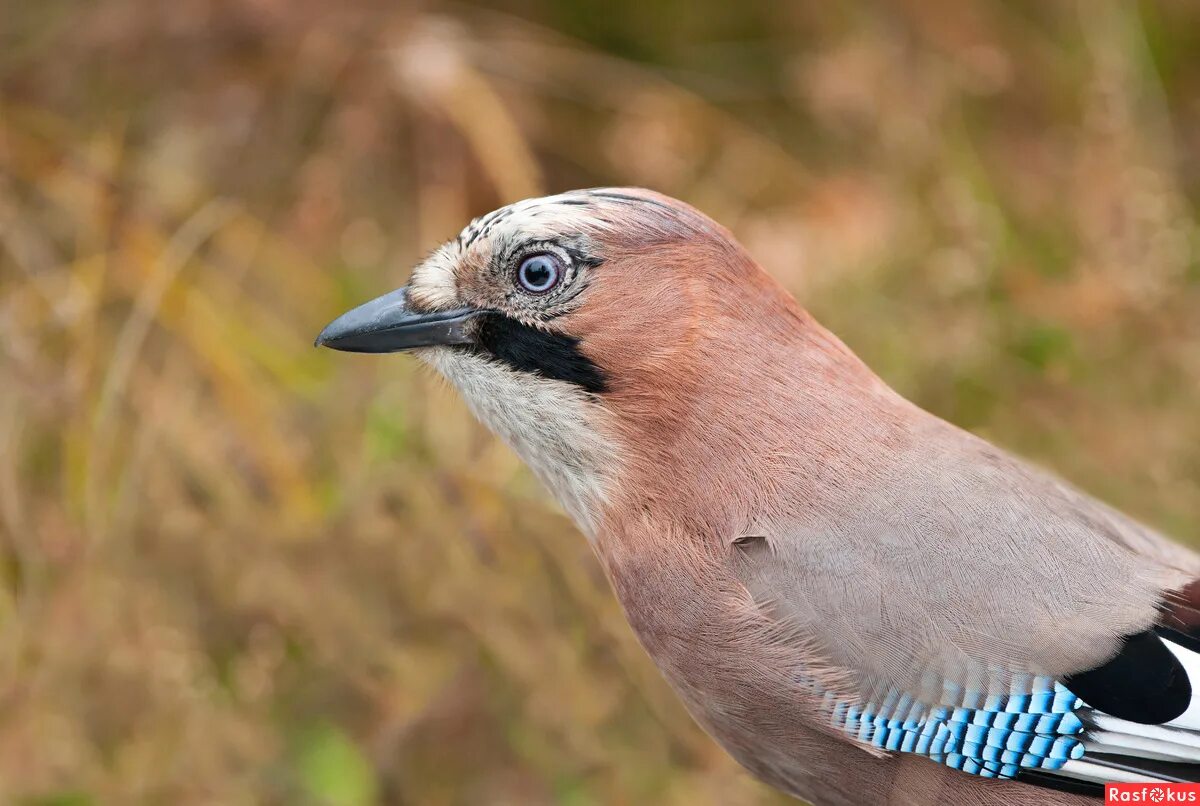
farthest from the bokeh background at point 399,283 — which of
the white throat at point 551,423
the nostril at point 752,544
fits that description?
the nostril at point 752,544

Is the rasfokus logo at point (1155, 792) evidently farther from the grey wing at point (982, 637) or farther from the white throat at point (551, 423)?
the white throat at point (551, 423)

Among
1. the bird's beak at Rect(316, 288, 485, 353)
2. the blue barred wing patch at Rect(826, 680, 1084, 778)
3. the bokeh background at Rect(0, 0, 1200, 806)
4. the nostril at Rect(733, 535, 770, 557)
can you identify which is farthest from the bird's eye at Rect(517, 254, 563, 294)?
the bokeh background at Rect(0, 0, 1200, 806)

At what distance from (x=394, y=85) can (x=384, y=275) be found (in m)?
0.74

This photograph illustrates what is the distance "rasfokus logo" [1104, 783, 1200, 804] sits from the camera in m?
2.18

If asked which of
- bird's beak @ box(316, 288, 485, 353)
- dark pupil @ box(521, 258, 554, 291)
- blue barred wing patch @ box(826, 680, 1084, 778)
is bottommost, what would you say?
blue barred wing patch @ box(826, 680, 1084, 778)

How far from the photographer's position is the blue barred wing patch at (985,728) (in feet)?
7.25

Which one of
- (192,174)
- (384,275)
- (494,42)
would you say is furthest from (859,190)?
(192,174)

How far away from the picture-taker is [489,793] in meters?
3.29

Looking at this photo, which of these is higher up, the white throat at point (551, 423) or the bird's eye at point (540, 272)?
the bird's eye at point (540, 272)

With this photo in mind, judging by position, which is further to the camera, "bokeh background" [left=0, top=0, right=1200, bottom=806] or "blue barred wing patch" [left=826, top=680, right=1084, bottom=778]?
"bokeh background" [left=0, top=0, right=1200, bottom=806]

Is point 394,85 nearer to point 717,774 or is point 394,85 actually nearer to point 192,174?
point 192,174

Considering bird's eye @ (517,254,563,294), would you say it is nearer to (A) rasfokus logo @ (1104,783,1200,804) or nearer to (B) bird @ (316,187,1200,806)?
(B) bird @ (316,187,1200,806)

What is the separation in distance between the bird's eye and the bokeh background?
1068mm

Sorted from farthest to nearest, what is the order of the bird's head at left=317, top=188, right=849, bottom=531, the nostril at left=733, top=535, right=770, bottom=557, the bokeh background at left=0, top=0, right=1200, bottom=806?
the bokeh background at left=0, top=0, right=1200, bottom=806
the bird's head at left=317, top=188, right=849, bottom=531
the nostril at left=733, top=535, right=770, bottom=557
